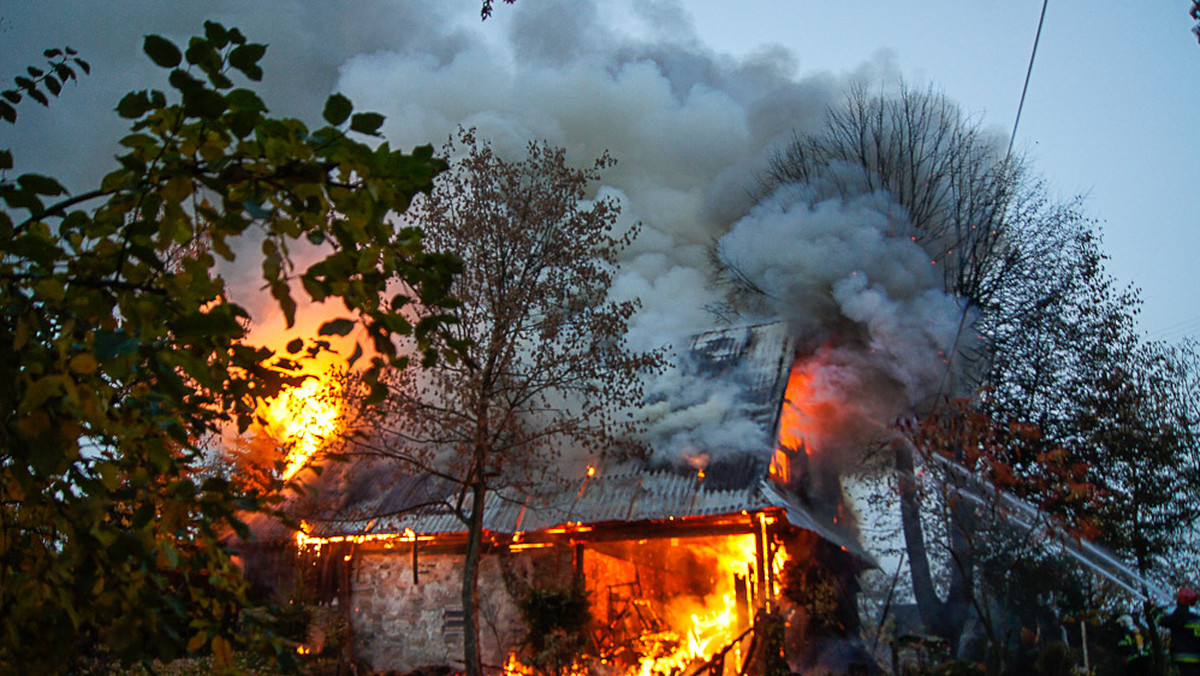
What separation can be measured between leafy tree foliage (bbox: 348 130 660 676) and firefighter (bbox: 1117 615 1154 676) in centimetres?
975

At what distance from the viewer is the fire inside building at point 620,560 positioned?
12.4 metres

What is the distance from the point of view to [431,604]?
14.8 metres

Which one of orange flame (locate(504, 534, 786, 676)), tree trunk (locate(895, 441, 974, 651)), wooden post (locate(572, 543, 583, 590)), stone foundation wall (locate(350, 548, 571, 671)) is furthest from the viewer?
tree trunk (locate(895, 441, 974, 651))

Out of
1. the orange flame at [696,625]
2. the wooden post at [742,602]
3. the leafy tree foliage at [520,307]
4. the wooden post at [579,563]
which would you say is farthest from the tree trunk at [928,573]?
the leafy tree foliage at [520,307]

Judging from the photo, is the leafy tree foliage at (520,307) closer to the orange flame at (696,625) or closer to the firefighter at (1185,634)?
the orange flame at (696,625)

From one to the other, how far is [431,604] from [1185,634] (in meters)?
12.1

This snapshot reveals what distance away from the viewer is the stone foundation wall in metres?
14.0

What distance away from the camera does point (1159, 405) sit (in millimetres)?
17703

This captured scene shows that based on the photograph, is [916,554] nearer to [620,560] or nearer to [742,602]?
[742,602]

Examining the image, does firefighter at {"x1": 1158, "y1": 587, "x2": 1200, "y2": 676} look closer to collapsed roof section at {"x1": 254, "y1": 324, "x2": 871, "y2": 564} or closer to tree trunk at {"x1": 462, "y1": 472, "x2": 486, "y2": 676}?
collapsed roof section at {"x1": 254, "y1": 324, "x2": 871, "y2": 564}

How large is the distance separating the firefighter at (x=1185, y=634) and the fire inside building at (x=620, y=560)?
4774 mm

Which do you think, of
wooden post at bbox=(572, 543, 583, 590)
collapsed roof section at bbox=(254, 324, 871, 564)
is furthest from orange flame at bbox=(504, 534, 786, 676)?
wooden post at bbox=(572, 543, 583, 590)

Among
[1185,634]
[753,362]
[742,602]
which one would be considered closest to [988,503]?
A: [1185,634]

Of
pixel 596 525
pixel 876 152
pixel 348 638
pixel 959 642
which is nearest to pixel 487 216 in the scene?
pixel 596 525
